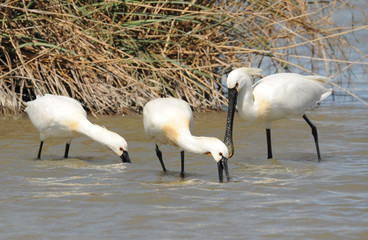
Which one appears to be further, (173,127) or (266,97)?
(266,97)

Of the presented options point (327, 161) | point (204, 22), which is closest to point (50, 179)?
point (327, 161)

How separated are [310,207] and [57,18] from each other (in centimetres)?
466

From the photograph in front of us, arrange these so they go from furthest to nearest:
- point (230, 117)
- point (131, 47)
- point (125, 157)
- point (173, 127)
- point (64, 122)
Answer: point (131, 47) < point (64, 122) < point (230, 117) < point (125, 157) < point (173, 127)

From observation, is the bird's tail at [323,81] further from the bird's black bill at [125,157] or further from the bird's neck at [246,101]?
the bird's black bill at [125,157]

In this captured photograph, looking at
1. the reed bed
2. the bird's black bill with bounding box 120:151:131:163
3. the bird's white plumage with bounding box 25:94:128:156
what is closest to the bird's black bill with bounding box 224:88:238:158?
the bird's black bill with bounding box 120:151:131:163

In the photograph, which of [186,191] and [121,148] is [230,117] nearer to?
[121,148]

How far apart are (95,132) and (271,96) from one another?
65.0 inches

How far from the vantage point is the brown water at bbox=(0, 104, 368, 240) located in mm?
4531

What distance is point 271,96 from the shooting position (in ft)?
A: 22.9

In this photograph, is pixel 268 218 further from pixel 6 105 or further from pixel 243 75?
pixel 6 105

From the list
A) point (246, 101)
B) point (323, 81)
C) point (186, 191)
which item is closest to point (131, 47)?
point (323, 81)

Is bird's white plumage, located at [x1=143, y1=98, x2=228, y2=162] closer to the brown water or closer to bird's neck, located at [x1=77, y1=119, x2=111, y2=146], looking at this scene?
the brown water

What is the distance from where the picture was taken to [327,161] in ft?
22.7

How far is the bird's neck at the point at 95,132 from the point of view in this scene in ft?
22.5
